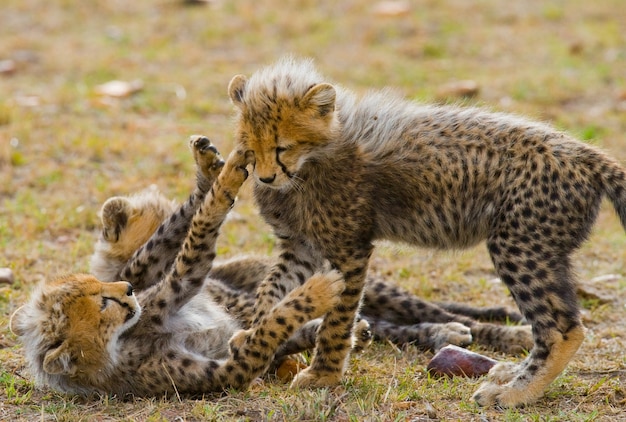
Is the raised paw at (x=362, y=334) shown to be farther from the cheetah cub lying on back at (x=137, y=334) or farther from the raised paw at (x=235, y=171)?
the raised paw at (x=235, y=171)

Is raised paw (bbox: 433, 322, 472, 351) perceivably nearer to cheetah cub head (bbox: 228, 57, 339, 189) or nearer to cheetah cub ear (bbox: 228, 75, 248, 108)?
cheetah cub head (bbox: 228, 57, 339, 189)

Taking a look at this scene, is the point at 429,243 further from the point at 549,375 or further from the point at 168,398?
the point at 168,398

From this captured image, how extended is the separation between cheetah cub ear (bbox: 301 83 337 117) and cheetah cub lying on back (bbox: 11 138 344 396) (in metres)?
0.37

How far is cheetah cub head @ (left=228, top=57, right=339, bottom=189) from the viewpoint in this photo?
14.5 feet

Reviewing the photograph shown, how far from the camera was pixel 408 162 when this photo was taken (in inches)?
184

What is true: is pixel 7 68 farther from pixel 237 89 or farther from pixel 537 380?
pixel 537 380

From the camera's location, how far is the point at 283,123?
174 inches

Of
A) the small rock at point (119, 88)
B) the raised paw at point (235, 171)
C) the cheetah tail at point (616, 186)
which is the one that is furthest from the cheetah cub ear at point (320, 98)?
the small rock at point (119, 88)

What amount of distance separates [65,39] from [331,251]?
22.9 ft

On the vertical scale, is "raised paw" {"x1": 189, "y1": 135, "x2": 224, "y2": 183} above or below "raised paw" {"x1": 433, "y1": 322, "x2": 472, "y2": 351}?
above

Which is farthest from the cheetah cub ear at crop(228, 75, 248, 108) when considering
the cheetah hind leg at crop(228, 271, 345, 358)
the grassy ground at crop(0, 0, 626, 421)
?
the grassy ground at crop(0, 0, 626, 421)

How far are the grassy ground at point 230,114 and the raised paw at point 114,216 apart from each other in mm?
518

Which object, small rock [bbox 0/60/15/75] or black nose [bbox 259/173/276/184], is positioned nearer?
black nose [bbox 259/173/276/184]

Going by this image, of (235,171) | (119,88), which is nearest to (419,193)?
(235,171)
